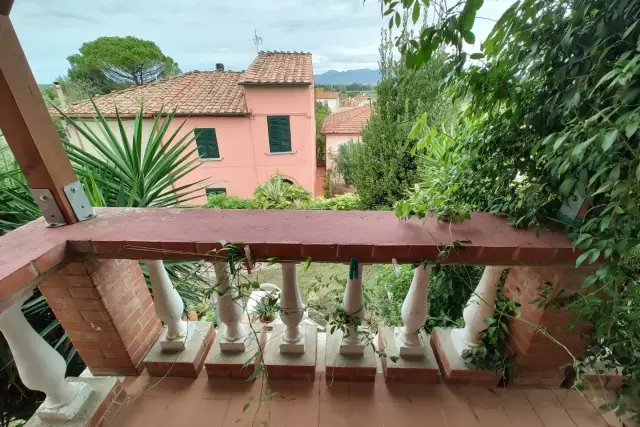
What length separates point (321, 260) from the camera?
0.86 meters

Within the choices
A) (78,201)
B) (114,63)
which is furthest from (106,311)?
(114,63)

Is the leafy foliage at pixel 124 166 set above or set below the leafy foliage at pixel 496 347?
above

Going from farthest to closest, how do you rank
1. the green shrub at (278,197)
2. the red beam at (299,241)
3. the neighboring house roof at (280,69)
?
the neighboring house roof at (280,69) → the green shrub at (278,197) → the red beam at (299,241)

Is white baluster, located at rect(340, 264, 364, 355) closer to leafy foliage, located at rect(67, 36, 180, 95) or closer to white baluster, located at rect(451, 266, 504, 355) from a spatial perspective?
white baluster, located at rect(451, 266, 504, 355)

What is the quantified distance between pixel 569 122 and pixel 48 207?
1520 mm

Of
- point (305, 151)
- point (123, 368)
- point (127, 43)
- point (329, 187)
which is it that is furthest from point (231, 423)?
point (127, 43)

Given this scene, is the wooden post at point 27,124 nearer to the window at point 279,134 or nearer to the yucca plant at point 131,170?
the yucca plant at point 131,170

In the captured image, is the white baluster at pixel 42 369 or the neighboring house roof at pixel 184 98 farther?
the neighboring house roof at pixel 184 98

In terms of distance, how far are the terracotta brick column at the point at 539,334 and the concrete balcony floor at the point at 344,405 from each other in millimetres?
76

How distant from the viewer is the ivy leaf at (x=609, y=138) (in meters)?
0.53

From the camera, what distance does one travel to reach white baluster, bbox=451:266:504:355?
105 cm

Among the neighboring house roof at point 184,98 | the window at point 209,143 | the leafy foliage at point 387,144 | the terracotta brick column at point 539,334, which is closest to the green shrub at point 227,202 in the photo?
the window at point 209,143

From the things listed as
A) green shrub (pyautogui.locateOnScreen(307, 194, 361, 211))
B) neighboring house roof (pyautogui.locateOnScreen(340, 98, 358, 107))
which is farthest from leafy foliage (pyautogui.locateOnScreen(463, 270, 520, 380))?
neighboring house roof (pyautogui.locateOnScreen(340, 98, 358, 107))

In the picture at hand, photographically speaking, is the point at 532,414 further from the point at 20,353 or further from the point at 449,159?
the point at 20,353
